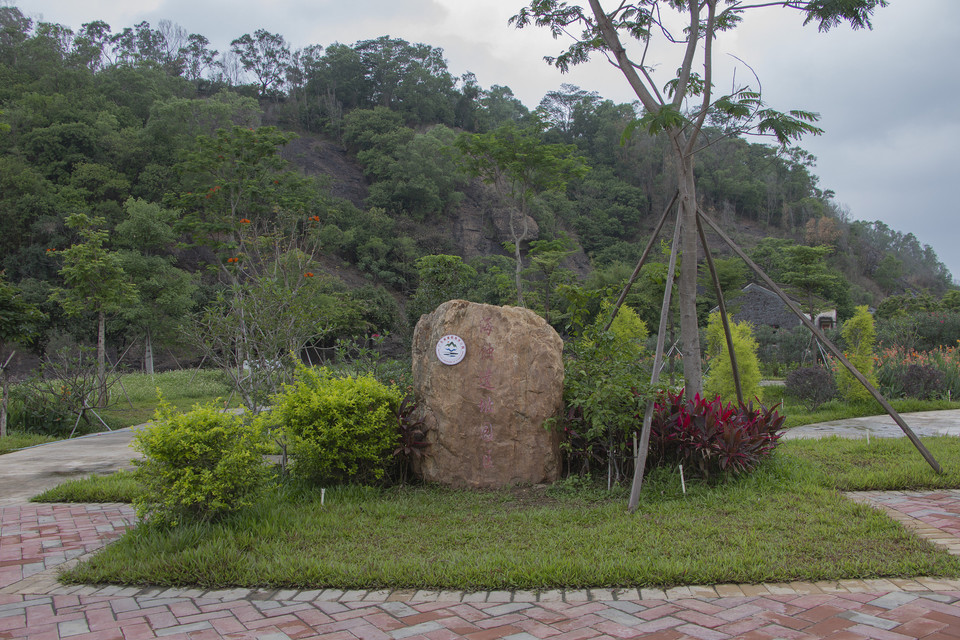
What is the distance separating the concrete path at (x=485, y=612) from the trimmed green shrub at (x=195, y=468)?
0.70 meters

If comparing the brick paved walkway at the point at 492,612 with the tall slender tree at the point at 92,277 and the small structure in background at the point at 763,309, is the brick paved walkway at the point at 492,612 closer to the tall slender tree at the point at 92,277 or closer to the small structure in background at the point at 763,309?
the tall slender tree at the point at 92,277

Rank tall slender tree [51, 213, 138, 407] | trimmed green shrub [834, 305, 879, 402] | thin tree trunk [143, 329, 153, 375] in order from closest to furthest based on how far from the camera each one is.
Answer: trimmed green shrub [834, 305, 879, 402] < tall slender tree [51, 213, 138, 407] < thin tree trunk [143, 329, 153, 375]

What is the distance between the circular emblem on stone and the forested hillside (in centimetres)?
135

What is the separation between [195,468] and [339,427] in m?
1.29

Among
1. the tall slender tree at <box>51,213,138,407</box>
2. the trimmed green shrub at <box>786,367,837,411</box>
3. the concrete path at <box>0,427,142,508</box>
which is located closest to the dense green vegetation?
the tall slender tree at <box>51,213,138,407</box>

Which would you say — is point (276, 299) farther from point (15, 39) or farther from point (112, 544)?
point (15, 39)

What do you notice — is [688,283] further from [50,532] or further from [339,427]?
[50,532]

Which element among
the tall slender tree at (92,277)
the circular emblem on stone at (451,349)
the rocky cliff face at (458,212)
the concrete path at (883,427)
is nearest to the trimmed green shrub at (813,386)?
the concrete path at (883,427)

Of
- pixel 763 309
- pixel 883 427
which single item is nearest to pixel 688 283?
pixel 883 427

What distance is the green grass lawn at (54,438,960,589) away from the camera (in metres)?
3.64

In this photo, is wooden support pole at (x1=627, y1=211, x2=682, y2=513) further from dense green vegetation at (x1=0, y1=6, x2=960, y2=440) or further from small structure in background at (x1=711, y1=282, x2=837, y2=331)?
small structure in background at (x1=711, y1=282, x2=837, y2=331)

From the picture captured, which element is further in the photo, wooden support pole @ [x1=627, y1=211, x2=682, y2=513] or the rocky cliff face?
the rocky cliff face

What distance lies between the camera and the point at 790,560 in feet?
12.4

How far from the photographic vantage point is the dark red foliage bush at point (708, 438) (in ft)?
17.9
